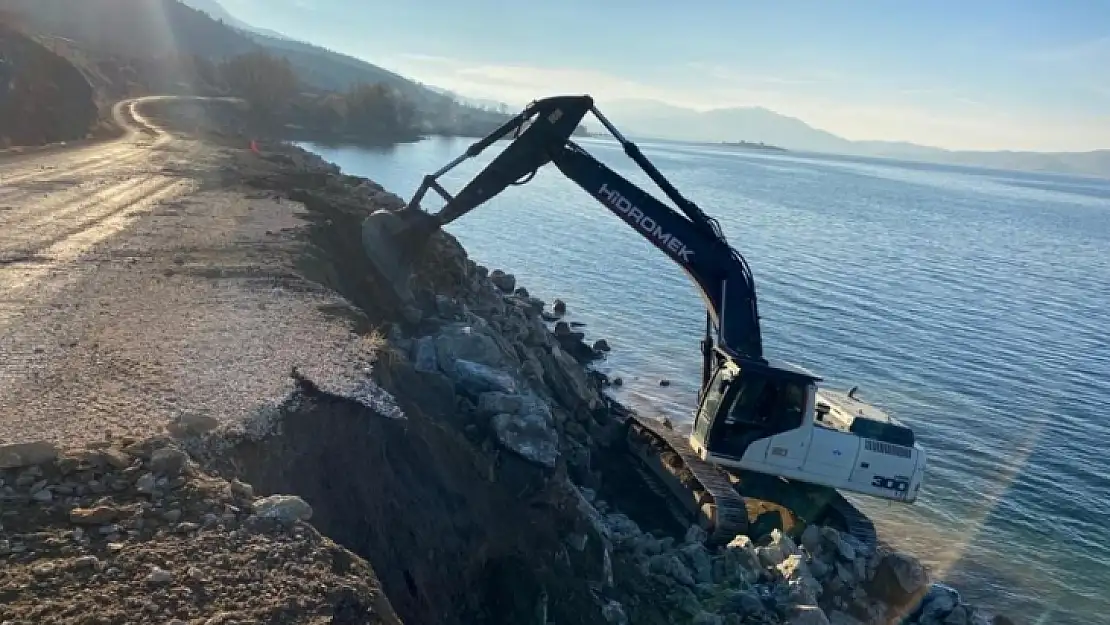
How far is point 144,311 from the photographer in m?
12.4

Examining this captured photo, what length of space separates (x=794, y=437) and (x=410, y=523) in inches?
307

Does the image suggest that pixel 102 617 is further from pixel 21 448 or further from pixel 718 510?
pixel 718 510

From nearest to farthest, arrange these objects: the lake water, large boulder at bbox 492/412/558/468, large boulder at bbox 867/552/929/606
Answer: large boulder at bbox 492/412/558/468 → large boulder at bbox 867/552/929/606 → the lake water

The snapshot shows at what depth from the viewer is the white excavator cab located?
47.5ft

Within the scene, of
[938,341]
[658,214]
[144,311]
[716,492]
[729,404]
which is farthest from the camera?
[938,341]

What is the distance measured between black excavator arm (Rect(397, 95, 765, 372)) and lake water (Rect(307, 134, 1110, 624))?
7.06 metres

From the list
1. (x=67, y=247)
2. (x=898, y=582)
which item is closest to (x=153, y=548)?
(x=67, y=247)

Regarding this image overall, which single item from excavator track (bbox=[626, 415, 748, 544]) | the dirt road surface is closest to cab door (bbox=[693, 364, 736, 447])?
excavator track (bbox=[626, 415, 748, 544])

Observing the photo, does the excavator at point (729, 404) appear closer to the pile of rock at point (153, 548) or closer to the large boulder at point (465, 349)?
the large boulder at point (465, 349)

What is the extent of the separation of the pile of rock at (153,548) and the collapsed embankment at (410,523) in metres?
0.02

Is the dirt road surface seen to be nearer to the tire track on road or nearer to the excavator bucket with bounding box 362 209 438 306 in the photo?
the tire track on road

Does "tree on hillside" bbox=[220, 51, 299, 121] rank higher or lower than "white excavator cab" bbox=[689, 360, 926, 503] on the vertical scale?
higher

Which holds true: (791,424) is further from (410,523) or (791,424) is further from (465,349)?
(410,523)

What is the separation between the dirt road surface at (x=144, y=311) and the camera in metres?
8.97
